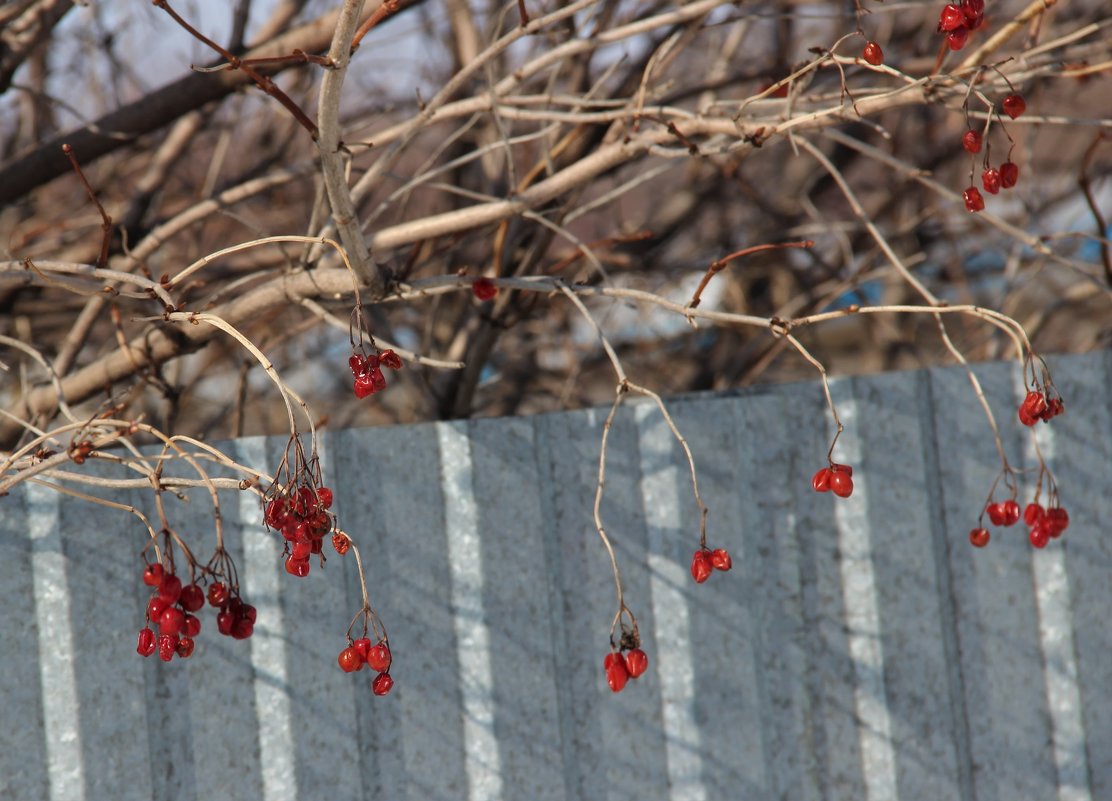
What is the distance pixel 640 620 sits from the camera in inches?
93.5

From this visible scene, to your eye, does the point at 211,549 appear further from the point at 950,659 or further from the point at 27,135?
the point at 27,135

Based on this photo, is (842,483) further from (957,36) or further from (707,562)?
(957,36)

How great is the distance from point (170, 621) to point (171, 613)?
14mm

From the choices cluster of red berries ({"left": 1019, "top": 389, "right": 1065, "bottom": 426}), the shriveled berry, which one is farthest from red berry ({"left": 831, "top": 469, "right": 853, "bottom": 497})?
the shriveled berry

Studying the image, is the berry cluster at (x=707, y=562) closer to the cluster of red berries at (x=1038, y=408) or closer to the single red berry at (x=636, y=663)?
the single red berry at (x=636, y=663)

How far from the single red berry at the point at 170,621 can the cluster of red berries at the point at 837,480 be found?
112cm

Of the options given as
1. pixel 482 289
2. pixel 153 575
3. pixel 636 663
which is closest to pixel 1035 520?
pixel 636 663

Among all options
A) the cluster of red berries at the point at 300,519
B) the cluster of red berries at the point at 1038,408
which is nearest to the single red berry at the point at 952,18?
the cluster of red berries at the point at 1038,408

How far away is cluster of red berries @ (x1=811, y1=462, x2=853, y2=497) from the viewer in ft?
6.11

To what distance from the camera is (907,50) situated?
14.9 feet

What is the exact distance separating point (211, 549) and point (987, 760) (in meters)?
1.93

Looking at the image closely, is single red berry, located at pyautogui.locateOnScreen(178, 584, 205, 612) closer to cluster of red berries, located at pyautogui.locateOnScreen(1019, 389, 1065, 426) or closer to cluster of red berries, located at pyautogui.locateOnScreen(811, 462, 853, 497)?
cluster of red berries, located at pyautogui.locateOnScreen(811, 462, 853, 497)

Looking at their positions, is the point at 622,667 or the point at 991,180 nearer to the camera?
the point at 622,667

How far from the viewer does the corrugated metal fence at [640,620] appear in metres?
2.11
